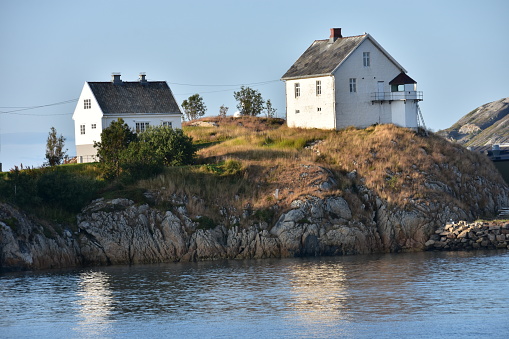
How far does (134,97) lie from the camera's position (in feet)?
259

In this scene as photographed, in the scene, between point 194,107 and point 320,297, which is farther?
point 194,107

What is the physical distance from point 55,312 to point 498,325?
19024mm

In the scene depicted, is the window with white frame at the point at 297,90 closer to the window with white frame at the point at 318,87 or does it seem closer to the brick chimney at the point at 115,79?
the window with white frame at the point at 318,87

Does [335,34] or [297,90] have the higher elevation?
[335,34]

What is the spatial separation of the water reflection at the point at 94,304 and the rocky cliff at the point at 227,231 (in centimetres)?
405

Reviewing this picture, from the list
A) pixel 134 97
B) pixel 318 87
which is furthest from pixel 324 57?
pixel 134 97

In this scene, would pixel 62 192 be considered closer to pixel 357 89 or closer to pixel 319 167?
pixel 319 167

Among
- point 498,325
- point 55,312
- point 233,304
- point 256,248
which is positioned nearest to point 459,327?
point 498,325

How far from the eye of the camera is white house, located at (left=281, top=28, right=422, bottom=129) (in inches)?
2859

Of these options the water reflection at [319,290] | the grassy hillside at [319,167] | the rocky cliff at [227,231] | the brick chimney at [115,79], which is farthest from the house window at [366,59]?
the water reflection at [319,290]

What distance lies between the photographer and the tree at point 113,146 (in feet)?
204

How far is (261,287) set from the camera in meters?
41.9

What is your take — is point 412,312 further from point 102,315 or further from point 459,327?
point 102,315

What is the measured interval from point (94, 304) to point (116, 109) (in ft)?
133
